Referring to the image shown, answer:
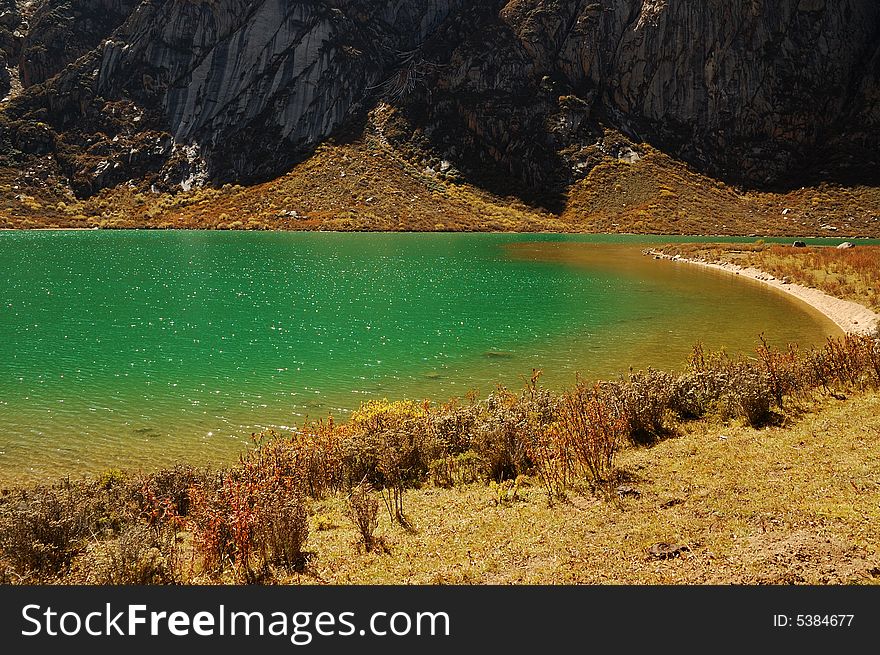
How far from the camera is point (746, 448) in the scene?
390 inches

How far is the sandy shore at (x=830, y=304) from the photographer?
82.6ft

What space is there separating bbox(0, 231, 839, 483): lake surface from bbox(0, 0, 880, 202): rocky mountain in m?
99.0

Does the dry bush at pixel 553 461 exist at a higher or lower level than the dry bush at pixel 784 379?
lower

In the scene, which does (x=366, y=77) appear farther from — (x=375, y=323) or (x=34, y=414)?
(x=34, y=414)

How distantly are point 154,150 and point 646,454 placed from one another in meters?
162

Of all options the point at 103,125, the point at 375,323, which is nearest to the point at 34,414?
the point at 375,323

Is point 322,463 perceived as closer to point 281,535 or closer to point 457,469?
point 457,469

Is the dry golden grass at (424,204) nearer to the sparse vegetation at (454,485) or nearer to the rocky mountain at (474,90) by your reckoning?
the rocky mountain at (474,90)

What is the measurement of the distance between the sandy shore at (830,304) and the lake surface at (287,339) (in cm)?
98

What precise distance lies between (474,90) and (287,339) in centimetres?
13707

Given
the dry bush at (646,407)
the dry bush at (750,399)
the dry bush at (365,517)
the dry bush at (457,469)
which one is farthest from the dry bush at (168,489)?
the dry bush at (750,399)

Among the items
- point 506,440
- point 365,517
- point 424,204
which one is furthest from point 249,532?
point 424,204

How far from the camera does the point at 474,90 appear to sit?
146m

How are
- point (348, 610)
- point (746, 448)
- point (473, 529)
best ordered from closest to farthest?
point (348, 610), point (473, 529), point (746, 448)
